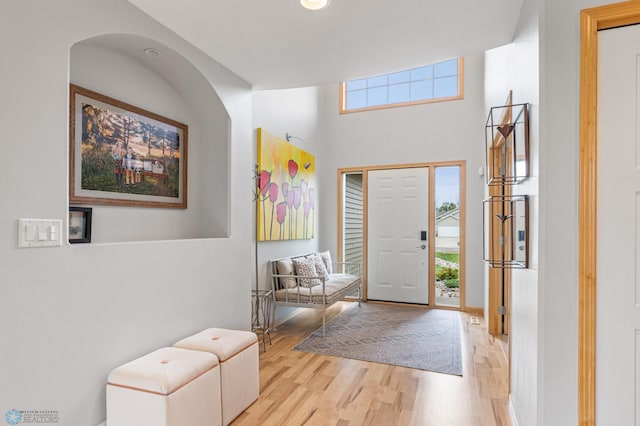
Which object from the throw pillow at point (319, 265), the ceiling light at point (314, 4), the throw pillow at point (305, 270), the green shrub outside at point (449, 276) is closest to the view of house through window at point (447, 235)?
the green shrub outside at point (449, 276)

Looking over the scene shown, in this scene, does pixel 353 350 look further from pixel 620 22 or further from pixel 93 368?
pixel 620 22

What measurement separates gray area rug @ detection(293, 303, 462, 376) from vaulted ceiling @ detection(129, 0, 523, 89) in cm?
245

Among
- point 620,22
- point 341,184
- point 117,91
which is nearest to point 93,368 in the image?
point 117,91

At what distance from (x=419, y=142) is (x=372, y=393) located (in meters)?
3.71

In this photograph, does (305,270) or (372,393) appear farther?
(305,270)

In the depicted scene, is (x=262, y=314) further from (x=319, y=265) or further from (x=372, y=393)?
(x=372, y=393)

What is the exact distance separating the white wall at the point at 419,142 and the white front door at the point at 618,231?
11.1 ft

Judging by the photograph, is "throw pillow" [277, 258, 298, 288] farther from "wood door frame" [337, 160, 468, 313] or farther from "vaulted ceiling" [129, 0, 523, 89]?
"vaulted ceiling" [129, 0, 523, 89]

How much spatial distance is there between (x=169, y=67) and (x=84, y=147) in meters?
0.86

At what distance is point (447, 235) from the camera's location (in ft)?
16.5

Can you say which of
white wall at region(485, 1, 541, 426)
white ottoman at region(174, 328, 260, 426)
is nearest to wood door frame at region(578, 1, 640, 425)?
white wall at region(485, 1, 541, 426)

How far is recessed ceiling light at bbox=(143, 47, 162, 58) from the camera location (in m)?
2.22

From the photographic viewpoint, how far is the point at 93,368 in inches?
68.6

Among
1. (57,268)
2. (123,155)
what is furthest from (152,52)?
(57,268)
